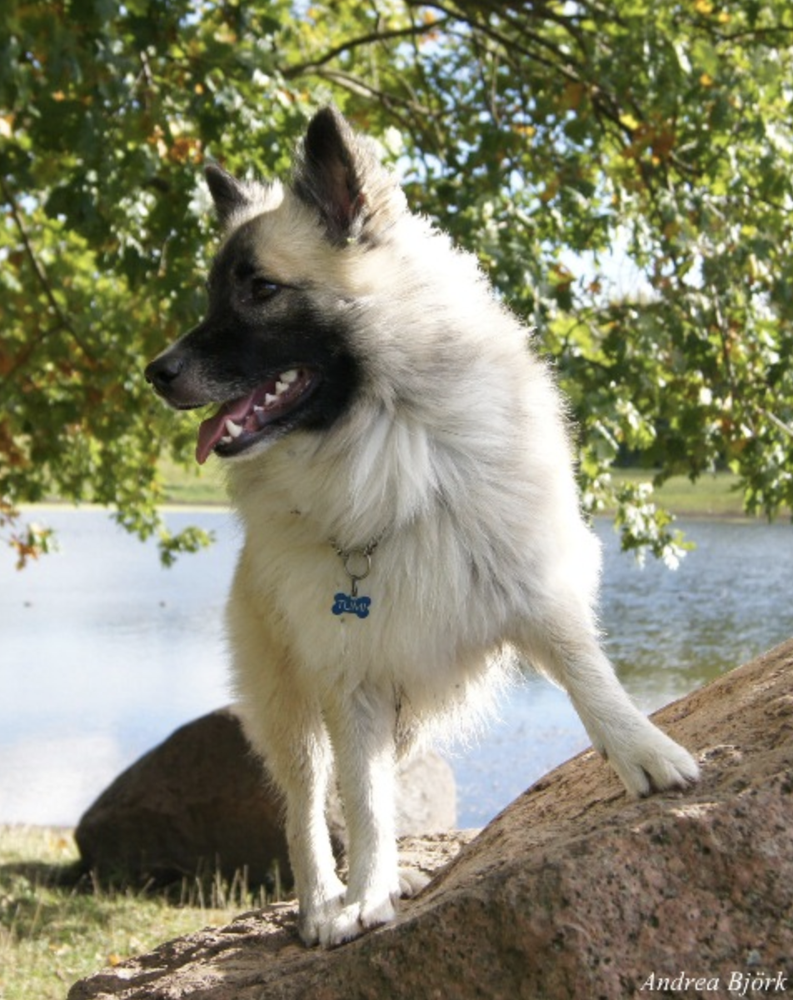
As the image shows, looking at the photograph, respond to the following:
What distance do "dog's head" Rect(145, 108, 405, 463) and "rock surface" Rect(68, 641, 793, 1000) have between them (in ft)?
4.34

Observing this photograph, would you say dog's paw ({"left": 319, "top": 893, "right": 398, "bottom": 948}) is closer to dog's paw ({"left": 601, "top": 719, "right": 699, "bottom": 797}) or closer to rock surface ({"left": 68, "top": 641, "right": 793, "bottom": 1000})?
rock surface ({"left": 68, "top": 641, "right": 793, "bottom": 1000})

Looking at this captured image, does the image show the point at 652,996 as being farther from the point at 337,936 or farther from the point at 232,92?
the point at 232,92

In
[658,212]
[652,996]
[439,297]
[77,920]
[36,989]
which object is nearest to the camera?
[652,996]

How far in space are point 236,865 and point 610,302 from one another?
4.19 m

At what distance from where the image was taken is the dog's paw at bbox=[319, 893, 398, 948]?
345 cm

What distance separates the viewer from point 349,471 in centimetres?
358

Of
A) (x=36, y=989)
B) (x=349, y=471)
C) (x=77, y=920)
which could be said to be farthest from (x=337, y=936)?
(x=77, y=920)

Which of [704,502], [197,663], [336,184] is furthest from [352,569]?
[704,502]

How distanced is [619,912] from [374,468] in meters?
1.36

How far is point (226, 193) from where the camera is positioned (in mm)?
4277

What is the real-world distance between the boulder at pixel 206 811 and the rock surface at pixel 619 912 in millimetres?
4682

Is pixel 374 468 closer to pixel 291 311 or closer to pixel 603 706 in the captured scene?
pixel 291 311

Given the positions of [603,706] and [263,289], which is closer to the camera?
[603,706]

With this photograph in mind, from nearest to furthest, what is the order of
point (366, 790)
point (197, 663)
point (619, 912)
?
point (619, 912) → point (366, 790) → point (197, 663)
